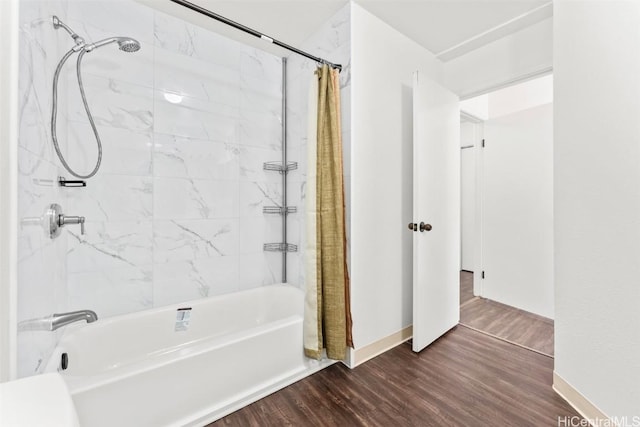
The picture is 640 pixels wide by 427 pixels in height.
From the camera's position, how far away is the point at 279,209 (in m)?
2.49

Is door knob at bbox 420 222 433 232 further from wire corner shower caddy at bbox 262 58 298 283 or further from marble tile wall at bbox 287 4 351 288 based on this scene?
wire corner shower caddy at bbox 262 58 298 283

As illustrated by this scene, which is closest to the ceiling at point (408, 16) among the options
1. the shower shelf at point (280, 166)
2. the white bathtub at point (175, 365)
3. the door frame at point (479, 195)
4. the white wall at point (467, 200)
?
the shower shelf at point (280, 166)

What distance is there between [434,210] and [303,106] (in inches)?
53.7

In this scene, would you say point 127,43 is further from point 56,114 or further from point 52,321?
point 52,321

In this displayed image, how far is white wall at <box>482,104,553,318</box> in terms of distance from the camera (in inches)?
106

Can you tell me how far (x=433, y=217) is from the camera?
221 cm

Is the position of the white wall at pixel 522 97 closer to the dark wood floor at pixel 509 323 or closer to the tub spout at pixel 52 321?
the dark wood floor at pixel 509 323

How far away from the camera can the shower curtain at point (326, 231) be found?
70.2 inches

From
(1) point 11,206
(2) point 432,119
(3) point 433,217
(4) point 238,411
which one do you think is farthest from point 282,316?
(2) point 432,119

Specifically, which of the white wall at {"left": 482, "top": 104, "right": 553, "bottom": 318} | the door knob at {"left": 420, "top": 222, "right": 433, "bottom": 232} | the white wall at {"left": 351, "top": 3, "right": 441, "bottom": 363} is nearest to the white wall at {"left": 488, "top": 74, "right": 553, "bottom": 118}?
the white wall at {"left": 482, "top": 104, "right": 553, "bottom": 318}

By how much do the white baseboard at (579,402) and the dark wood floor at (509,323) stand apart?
49cm

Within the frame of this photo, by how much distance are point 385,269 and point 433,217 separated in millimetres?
565

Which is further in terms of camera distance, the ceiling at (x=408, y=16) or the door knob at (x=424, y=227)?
the door knob at (x=424, y=227)

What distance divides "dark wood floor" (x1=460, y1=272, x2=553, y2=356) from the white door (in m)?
0.28
